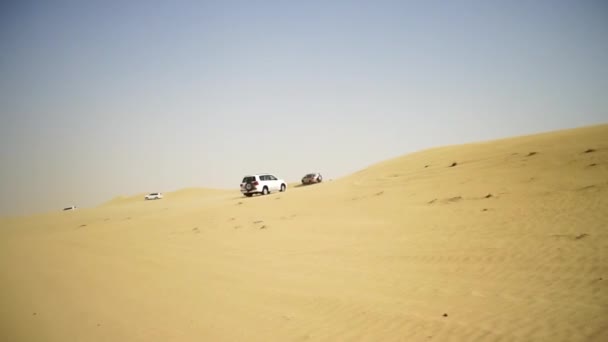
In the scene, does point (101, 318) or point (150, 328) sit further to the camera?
point (101, 318)

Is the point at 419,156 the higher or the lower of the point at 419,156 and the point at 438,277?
the higher

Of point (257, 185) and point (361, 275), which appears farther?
point (257, 185)

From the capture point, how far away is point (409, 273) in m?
6.30

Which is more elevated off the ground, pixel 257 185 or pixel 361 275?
pixel 257 185

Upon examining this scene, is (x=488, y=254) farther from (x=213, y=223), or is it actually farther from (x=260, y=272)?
(x=213, y=223)

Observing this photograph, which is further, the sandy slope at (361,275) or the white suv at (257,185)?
the white suv at (257,185)

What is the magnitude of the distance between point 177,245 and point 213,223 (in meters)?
4.27

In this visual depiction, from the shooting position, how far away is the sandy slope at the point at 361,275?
175 inches

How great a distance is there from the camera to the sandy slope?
4.46m

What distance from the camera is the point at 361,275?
21.3 feet

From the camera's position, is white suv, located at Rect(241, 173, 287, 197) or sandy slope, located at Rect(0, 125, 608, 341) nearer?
sandy slope, located at Rect(0, 125, 608, 341)

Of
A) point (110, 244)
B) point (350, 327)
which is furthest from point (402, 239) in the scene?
point (110, 244)

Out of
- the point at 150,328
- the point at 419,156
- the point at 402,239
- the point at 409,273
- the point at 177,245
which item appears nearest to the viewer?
the point at 150,328

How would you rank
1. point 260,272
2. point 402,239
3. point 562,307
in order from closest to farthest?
point 562,307 < point 260,272 < point 402,239
